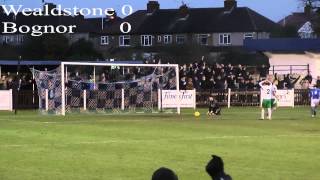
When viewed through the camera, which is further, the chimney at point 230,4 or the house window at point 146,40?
the house window at point 146,40

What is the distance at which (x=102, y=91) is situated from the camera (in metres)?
41.6

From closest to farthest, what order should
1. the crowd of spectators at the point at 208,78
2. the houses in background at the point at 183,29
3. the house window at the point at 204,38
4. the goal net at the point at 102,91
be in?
the goal net at the point at 102,91 → the crowd of spectators at the point at 208,78 → the houses in background at the point at 183,29 → the house window at the point at 204,38

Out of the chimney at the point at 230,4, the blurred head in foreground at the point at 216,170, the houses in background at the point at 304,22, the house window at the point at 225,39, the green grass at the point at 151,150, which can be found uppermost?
the chimney at the point at 230,4

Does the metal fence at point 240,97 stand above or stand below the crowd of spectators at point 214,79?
below

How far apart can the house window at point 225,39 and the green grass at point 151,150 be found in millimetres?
80137

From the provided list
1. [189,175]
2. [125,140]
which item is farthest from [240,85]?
[189,175]

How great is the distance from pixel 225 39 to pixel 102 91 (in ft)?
220

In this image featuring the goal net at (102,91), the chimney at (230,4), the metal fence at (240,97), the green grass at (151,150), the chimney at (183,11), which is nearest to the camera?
the green grass at (151,150)

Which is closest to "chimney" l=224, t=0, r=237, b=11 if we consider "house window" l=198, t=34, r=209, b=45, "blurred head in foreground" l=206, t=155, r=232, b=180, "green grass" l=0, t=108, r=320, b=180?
"house window" l=198, t=34, r=209, b=45

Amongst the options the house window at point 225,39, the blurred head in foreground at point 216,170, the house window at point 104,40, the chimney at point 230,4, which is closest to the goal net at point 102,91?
the blurred head in foreground at point 216,170

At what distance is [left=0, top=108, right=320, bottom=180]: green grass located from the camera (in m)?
13.7

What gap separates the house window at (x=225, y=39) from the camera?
10670 cm

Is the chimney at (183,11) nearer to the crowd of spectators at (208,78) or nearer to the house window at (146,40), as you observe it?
the house window at (146,40)

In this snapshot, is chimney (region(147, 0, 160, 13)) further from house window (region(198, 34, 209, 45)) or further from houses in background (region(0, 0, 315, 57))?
house window (region(198, 34, 209, 45))
